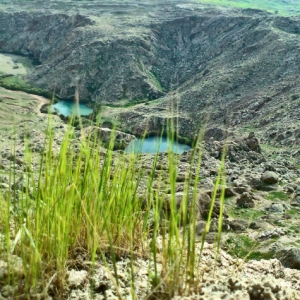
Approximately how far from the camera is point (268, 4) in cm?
6353

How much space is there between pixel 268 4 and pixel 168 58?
2415cm

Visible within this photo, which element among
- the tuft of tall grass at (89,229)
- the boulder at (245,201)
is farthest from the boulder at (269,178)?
the tuft of tall grass at (89,229)

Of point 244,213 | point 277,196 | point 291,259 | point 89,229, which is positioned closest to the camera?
point 89,229

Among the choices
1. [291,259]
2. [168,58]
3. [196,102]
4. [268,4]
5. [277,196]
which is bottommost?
[196,102]

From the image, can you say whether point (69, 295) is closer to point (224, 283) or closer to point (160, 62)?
point (224, 283)

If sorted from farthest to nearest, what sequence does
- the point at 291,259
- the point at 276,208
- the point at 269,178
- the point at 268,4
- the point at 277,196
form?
the point at 268,4 < the point at 269,178 < the point at 277,196 < the point at 276,208 < the point at 291,259

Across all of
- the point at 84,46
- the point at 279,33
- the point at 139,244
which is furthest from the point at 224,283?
the point at 84,46

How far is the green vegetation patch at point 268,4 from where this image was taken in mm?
58188

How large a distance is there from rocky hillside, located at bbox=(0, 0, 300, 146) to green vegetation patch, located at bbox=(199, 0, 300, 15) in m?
5.63

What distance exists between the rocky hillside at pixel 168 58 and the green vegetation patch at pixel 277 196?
10750 mm

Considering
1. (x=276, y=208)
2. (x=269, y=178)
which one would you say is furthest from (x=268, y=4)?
(x=276, y=208)

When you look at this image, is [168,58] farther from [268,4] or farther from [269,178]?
[269,178]

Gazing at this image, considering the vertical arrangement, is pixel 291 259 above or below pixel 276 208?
above

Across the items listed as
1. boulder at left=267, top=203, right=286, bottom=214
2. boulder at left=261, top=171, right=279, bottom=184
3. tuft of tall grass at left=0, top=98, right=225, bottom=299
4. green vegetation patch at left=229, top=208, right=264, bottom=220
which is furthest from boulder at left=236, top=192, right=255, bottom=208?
tuft of tall grass at left=0, top=98, right=225, bottom=299
